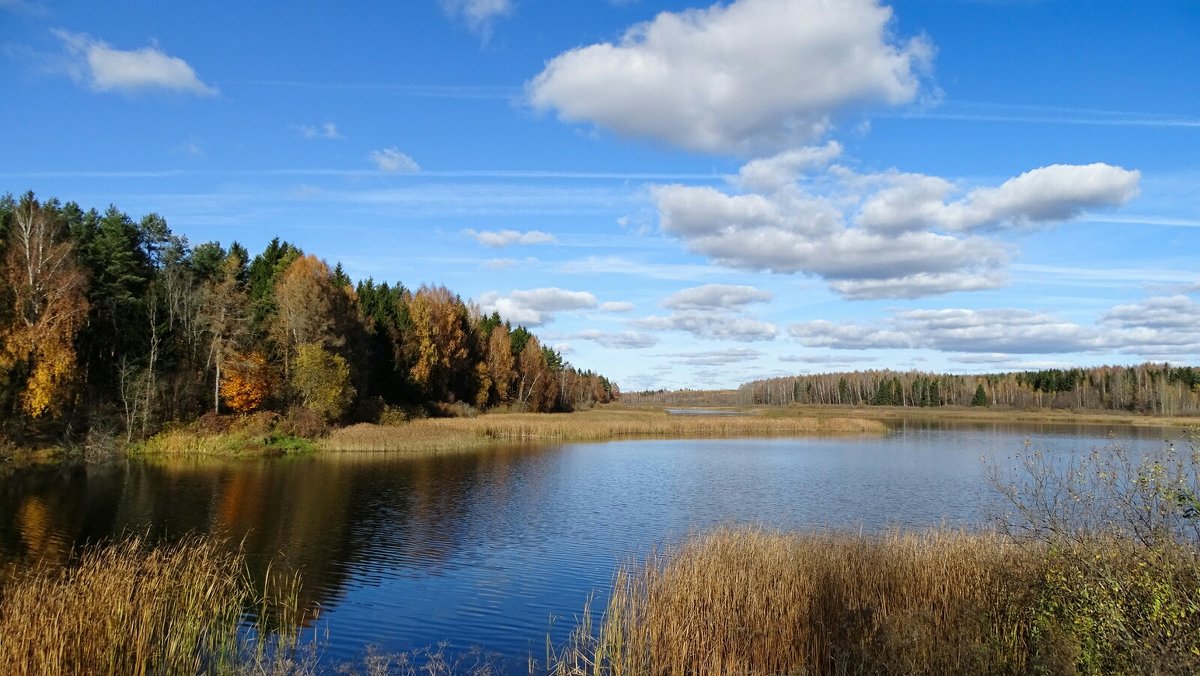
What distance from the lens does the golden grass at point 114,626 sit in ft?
27.1

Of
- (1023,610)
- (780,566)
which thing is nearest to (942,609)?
(1023,610)

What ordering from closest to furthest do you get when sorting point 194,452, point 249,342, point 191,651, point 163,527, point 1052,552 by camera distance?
point 1052,552, point 191,651, point 163,527, point 194,452, point 249,342

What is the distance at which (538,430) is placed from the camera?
60.8 metres

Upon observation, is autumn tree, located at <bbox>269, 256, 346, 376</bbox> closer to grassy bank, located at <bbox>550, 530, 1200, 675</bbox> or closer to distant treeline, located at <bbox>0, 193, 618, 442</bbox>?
distant treeline, located at <bbox>0, 193, 618, 442</bbox>

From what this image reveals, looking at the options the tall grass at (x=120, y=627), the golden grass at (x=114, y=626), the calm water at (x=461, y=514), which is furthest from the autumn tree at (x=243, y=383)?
the golden grass at (x=114, y=626)

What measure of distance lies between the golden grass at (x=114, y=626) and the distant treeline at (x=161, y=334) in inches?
1127

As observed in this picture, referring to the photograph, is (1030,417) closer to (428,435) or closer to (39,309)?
(428,435)

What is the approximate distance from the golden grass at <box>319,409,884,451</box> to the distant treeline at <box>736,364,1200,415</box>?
7682cm

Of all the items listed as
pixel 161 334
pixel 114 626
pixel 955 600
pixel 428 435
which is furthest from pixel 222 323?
pixel 955 600

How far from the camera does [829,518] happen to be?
2330cm

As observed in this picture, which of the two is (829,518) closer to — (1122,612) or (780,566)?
(780,566)

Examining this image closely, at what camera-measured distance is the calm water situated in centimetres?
1459

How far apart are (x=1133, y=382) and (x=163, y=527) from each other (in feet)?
514

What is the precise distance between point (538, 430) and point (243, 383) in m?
23.0
